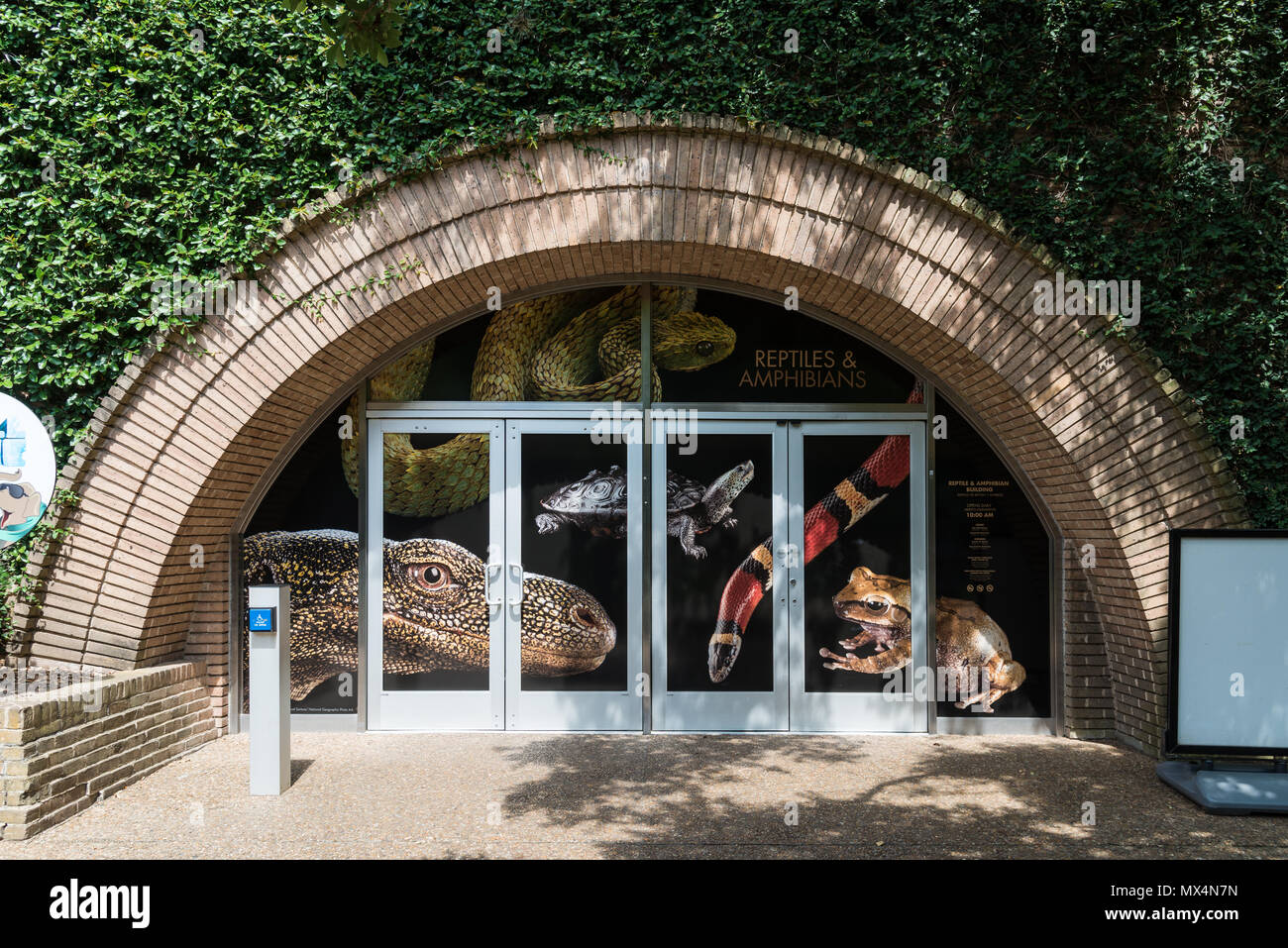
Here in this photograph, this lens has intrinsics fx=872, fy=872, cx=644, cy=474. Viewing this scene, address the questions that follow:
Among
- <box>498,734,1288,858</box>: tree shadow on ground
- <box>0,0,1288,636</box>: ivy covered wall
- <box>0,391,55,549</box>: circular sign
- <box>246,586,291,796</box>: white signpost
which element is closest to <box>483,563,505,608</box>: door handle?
<box>498,734,1288,858</box>: tree shadow on ground

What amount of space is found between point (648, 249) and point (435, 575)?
3248 millimetres

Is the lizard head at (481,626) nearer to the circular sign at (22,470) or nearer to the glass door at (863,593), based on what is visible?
the glass door at (863,593)

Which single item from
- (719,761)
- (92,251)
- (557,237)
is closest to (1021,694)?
(719,761)

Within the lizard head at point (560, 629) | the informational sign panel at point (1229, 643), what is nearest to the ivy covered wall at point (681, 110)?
the informational sign panel at point (1229, 643)

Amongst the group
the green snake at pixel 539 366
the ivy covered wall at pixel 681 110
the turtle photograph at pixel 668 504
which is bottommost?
the turtle photograph at pixel 668 504

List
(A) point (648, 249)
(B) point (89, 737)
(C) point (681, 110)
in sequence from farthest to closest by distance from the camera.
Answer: (A) point (648, 249), (C) point (681, 110), (B) point (89, 737)

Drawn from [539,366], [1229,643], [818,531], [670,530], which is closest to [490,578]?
[670,530]

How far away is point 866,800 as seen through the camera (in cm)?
568

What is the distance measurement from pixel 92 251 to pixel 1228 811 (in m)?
8.68

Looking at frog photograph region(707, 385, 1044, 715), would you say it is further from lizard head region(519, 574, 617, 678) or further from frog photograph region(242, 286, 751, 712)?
lizard head region(519, 574, 617, 678)

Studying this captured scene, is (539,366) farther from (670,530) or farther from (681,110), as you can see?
(681,110)

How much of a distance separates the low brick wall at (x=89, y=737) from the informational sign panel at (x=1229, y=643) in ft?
23.1

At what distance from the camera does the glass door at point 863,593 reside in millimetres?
7426

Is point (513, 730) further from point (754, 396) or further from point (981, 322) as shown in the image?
point (981, 322)
